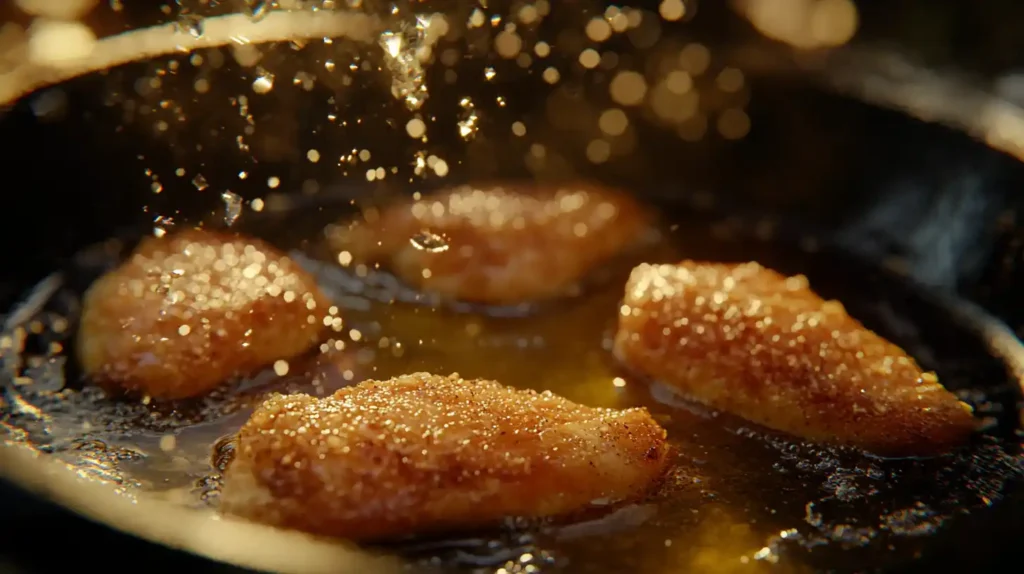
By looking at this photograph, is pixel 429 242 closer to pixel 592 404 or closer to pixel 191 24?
pixel 592 404

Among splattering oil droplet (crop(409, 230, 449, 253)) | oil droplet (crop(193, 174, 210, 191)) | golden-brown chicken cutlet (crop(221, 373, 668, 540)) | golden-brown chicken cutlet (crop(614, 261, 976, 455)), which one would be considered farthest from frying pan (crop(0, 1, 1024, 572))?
golden-brown chicken cutlet (crop(221, 373, 668, 540))

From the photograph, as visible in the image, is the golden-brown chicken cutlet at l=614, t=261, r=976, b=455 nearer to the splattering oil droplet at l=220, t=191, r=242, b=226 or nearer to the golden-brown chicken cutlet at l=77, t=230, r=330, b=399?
the golden-brown chicken cutlet at l=77, t=230, r=330, b=399

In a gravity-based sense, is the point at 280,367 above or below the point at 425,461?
above

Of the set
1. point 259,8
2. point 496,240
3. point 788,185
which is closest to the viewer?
point 496,240

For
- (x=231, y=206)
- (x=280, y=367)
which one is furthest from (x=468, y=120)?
(x=280, y=367)

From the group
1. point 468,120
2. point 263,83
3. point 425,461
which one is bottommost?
point 425,461

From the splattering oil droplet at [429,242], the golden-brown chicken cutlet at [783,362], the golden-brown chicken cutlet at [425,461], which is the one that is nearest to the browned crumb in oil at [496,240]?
the splattering oil droplet at [429,242]
